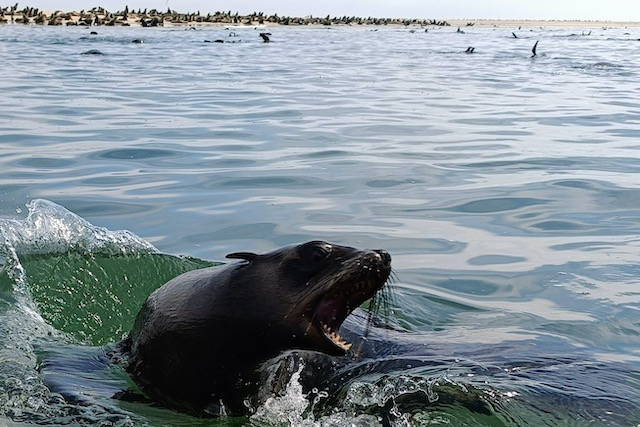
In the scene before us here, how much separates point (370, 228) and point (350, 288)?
4187 mm

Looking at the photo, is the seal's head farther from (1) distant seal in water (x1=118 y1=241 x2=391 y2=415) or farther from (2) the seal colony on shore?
(2) the seal colony on shore

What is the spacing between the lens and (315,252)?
14.1 ft

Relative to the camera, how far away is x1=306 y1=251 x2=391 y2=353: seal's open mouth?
4.05 metres

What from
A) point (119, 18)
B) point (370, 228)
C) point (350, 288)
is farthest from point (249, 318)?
point (119, 18)

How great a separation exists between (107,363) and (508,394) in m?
2.07

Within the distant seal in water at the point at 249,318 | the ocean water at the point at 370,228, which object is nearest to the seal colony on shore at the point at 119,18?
the ocean water at the point at 370,228

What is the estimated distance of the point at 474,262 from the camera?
24.4ft

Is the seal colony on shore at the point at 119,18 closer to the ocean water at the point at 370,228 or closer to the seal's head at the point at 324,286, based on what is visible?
the ocean water at the point at 370,228

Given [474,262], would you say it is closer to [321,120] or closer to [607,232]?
[607,232]

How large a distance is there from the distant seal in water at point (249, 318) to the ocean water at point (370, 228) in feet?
0.50

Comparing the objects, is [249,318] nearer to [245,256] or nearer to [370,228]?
[245,256]

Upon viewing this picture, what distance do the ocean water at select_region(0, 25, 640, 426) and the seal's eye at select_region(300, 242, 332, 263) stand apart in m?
0.60

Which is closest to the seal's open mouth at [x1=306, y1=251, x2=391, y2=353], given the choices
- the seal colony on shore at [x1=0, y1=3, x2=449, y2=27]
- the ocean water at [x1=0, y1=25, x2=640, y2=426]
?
the ocean water at [x1=0, y1=25, x2=640, y2=426]

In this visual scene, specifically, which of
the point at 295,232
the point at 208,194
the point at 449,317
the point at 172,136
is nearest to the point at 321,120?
the point at 172,136
